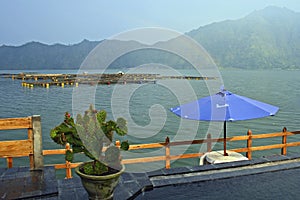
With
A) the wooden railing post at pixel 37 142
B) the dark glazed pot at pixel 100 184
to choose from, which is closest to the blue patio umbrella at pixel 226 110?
the dark glazed pot at pixel 100 184

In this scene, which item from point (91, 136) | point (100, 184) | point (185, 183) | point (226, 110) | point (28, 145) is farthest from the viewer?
point (226, 110)

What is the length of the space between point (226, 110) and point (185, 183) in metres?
2.54

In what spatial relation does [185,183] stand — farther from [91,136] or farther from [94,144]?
[91,136]

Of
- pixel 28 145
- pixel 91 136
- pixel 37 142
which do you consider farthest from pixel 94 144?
pixel 28 145

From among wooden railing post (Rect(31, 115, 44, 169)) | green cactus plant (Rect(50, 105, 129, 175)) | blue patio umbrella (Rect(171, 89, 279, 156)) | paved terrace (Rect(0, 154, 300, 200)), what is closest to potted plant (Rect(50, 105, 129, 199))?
green cactus plant (Rect(50, 105, 129, 175))

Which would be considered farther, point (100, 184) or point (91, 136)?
point (100, 184)

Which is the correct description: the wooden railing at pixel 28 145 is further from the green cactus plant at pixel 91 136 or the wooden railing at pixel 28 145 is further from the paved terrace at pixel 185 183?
the green cactus plant at pixel 91 136

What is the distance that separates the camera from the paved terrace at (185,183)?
625 centimetres

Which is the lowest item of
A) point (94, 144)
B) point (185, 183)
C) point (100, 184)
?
point (185, 183)

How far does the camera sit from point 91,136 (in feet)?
16.0

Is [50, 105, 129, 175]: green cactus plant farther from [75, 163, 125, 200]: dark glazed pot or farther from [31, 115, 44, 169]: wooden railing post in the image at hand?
[31, 115, 44, 169]: wooden railing post

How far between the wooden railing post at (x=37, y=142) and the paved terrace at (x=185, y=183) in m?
0.26

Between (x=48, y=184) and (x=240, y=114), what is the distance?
5463 millimetres

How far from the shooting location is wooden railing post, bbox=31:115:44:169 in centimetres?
746
